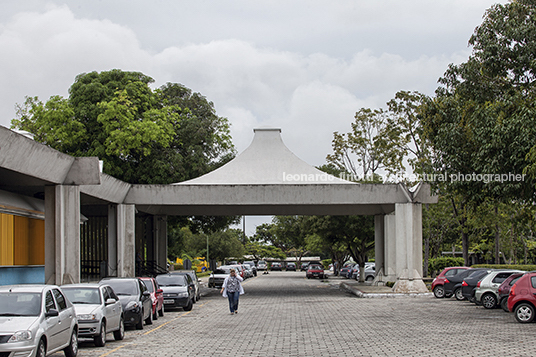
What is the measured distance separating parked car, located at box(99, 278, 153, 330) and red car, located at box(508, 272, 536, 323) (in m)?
10.5

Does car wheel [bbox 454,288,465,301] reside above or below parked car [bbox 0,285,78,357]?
below

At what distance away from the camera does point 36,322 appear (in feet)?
34.1

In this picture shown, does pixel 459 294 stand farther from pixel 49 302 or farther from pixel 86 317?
pixel 49 302

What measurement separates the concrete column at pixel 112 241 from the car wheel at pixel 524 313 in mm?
19793

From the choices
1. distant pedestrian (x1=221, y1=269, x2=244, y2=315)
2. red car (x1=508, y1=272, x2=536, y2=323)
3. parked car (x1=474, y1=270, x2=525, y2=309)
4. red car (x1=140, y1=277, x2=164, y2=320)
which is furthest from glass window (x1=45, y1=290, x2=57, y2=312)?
parked car (x1=474, y1=270, x2=525, y2=309)

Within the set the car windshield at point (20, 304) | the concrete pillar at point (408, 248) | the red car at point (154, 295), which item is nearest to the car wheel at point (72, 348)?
the car windshield at point (20, 304)

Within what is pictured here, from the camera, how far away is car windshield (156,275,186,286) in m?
25.8

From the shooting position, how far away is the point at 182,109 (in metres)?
44.0

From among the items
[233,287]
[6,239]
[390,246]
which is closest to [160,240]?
[390,246]

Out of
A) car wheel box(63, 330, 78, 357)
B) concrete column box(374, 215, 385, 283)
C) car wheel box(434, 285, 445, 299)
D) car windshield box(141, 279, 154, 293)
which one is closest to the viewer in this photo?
car wheel box(63, 330, 78, 357)

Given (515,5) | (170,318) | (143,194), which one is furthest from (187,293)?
(515,5)

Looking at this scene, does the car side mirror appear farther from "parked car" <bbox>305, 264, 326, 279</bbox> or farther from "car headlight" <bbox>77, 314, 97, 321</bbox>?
"parked car" <bbox>305, 264, 326, 279</bbox>

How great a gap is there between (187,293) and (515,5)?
1599 centimetres

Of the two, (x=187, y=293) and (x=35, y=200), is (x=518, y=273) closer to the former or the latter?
(x=187, y=293)
